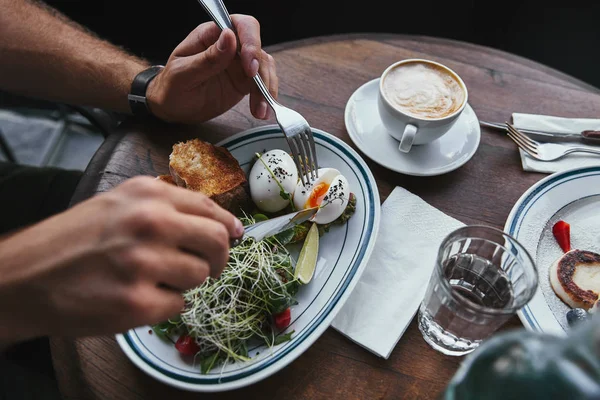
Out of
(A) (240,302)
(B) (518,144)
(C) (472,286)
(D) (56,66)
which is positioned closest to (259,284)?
(A) (240,302)

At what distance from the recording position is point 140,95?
123cm

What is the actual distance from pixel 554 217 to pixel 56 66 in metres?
1.35

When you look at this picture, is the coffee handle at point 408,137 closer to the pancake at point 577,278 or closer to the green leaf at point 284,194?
the green leaf at point 284,194

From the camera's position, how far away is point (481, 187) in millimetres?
1187

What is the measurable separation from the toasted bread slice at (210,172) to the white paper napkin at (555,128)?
2.39 ft

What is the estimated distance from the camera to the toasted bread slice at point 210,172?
1090 millimetres

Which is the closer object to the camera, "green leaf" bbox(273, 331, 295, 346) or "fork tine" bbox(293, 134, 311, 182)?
"green leaf" bbox(273, 331, 295, 346)

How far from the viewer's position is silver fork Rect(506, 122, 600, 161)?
47.9 inches

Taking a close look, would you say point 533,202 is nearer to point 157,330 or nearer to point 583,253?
point 583,253

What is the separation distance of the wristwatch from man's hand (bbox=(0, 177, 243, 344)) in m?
0.62

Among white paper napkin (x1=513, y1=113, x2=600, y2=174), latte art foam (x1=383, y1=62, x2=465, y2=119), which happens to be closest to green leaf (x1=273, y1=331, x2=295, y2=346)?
latte art foam (x1=383, y1=62, x2=465, y2=119)

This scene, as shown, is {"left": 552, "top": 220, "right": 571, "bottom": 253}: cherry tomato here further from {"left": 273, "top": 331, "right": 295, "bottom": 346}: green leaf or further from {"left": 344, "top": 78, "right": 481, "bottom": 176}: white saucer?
{"left": 273, "top": 331, "right": 295, "bottom": 346}: green leaf

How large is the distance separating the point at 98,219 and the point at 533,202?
3.05ft

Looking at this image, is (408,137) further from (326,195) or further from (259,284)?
(259,284)
